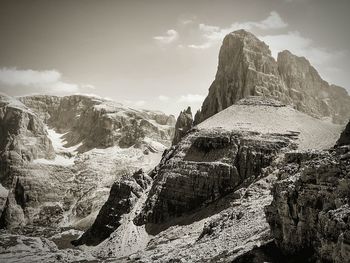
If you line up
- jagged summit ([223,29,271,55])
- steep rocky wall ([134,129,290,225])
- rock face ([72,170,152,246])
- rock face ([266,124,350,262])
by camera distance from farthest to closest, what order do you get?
jagged summit ([223,29,271,55]), rock face ([72,170,152,246]), steep rocky wall ([134,129,290,225]), rock face ([266,124,350,262])

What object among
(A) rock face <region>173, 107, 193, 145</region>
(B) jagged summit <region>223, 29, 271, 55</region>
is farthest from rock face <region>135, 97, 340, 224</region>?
(B) jagged summit <region>223, 29, 271, 55</region>

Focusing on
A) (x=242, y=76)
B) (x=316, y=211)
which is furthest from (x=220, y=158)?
(x=242, y=76)

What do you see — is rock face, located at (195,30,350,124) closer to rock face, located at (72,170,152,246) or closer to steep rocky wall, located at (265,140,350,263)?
rock face, located at (72,170,152,246)

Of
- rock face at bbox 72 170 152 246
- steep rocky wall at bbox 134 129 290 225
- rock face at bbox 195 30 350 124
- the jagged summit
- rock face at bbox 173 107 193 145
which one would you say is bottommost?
rock face at bbox 72 170 152 246

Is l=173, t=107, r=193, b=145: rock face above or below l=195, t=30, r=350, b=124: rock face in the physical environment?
below

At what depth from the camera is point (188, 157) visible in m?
99.1

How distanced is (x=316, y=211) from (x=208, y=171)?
5396 cm

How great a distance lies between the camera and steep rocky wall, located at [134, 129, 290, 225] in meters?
88.3

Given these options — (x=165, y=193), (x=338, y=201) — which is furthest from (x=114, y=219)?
(x=338, y=201)

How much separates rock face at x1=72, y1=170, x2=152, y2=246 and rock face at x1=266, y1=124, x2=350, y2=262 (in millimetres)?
60543

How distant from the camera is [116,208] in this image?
101875 millimetres

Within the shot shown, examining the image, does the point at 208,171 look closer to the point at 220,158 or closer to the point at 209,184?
the point at 209,184

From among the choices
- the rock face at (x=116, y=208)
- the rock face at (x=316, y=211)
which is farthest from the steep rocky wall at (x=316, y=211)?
the rock face at (x=116, y=208)

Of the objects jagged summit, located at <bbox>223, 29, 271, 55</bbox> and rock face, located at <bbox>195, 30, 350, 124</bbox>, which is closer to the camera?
rock face, located at <bbox>195, 30, 350, 124</bbox>
